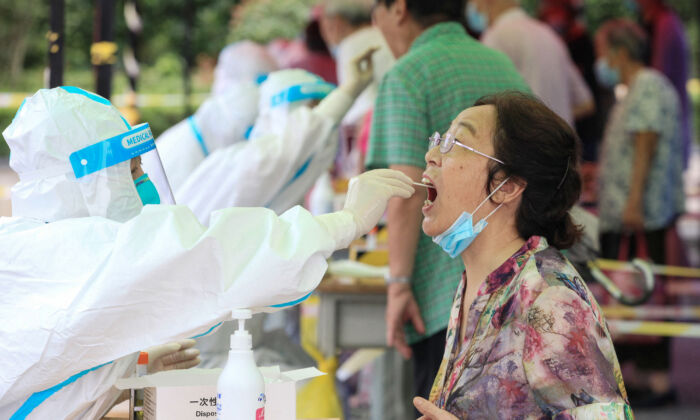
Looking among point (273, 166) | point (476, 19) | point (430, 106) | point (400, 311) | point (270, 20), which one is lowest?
point (400, 311)

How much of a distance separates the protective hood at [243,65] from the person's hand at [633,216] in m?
2.39

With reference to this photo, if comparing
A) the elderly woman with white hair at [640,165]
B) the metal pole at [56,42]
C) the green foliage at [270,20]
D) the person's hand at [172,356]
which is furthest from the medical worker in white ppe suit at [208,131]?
the green foliage at [270,20]

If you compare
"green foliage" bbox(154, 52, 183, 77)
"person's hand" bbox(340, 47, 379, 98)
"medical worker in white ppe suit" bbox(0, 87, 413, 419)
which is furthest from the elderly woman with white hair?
"green foliage" bbox(154, 52, 183, 77)

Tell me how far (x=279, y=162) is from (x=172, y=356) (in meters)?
1.44

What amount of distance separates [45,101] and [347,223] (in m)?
0.71

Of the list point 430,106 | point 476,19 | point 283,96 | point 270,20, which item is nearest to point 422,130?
point 430,106

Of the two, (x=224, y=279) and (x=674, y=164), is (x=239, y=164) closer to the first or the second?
(x=224, y=279)

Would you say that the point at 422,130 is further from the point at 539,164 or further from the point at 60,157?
the point at 60,157

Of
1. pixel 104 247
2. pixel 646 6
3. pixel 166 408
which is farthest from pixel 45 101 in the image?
pixel 646 6

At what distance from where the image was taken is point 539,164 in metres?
2.15

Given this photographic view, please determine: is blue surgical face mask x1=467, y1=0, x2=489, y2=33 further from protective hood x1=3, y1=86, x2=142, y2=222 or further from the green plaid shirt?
protective hood x1=3, y1=86, x2=142, y2=222

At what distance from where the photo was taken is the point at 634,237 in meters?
5.67

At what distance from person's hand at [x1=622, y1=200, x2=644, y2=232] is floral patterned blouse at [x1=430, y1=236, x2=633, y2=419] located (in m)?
3.66

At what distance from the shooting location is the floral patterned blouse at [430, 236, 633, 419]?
1797 millimetres
